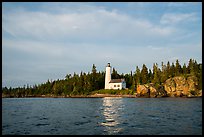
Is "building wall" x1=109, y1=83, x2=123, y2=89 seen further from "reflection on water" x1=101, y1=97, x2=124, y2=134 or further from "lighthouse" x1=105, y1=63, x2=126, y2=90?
"reflection on water" x1=101, y1=97, x2=124, y2=134

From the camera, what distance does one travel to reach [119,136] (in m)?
23.5

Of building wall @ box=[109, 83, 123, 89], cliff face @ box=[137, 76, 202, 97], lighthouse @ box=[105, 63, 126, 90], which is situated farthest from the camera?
lighthouse @ box=[105, 63, 126, 90]

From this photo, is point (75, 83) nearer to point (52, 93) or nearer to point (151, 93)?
point (52, 93)

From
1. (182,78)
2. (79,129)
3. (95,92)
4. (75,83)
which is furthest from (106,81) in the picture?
(79,129)

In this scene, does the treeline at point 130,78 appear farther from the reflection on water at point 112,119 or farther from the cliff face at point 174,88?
the reflection on water at point 112,119

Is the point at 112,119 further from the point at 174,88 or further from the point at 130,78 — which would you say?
the point at 130,78

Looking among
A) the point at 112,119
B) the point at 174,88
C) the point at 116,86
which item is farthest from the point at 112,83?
the point at 112,119

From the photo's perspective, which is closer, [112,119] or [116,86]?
[112,119]

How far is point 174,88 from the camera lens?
136500 mm

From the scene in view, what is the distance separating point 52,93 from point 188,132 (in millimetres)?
179434

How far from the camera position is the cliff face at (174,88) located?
132125mm

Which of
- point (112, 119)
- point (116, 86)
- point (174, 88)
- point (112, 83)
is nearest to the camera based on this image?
point (112, 119)

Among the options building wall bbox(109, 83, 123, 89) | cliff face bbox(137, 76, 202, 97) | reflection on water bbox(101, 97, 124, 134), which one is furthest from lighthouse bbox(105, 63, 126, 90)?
reflection on water bbox(101, 97, 124, 134)

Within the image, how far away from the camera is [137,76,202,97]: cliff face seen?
433 feet
